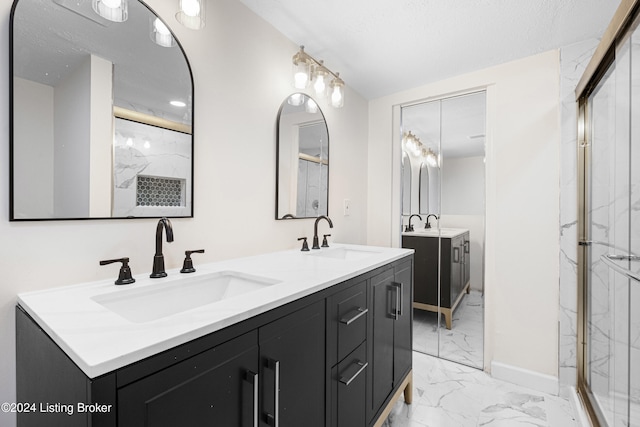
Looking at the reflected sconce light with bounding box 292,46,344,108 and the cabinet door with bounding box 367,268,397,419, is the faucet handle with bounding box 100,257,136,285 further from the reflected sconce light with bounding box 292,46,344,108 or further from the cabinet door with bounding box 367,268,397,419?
the reflected sconce light with bounding box 292,46,344,108

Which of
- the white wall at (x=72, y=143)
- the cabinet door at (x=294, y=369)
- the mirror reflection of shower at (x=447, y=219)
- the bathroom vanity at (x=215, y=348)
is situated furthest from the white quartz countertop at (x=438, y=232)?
the white wall at (x=72, y=143)

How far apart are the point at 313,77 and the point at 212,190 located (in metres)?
1.03

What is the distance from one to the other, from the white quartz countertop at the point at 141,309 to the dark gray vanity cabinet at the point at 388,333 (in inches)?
9.6

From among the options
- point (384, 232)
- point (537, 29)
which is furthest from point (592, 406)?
point (537, 29)

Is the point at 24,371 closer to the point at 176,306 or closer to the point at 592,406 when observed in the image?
the point at 176,306

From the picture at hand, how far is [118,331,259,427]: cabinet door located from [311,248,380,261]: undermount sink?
3.47ft

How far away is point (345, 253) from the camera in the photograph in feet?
6.39

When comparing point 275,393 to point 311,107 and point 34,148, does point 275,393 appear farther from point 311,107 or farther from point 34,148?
point 311,107

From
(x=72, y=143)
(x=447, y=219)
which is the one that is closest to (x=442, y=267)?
(x=447, y=219)

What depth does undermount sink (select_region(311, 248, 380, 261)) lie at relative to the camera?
5.96ft

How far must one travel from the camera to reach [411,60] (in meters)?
2.04

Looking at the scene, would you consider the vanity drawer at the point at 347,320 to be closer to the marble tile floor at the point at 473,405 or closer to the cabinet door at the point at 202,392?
the cabinet door at the point at 202,392

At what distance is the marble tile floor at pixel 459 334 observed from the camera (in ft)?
7.28

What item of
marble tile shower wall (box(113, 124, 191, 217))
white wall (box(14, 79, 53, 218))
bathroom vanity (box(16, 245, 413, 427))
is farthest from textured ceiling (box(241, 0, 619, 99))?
bathroom vanity (box(16, 245, 413, 427))
